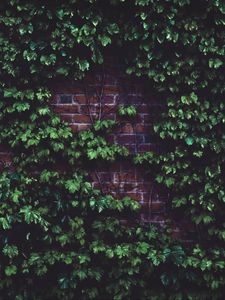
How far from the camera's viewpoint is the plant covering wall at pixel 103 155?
3451 mm

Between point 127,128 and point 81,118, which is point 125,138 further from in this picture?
point 81,118

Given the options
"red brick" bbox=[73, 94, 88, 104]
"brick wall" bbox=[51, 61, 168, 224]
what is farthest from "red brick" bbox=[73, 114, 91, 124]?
"red brick" bbox=[73, 94, 88, 104]

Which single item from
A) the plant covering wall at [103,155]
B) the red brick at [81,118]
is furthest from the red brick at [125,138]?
the red brick at [81,118]

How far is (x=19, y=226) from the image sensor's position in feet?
11.7

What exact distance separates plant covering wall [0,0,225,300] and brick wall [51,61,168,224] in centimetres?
9

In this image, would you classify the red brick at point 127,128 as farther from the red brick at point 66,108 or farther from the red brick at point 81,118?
the red brick at point 66,108

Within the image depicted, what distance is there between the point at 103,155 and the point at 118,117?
1.11 feet

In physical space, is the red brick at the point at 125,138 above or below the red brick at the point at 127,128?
below

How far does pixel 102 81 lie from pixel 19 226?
4.22 feet

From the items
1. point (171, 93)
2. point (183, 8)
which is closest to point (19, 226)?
point (171, 93)

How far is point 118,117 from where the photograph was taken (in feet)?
12.1

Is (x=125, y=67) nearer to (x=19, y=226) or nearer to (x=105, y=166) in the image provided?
(x=105, y=166)

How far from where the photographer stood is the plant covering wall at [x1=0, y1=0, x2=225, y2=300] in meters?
3.45

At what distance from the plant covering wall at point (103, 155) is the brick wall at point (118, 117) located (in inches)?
3.4
